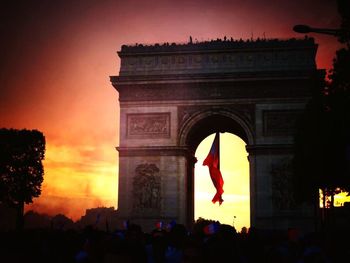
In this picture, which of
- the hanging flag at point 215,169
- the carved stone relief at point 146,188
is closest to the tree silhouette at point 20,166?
the carved stone relief at point 146,188

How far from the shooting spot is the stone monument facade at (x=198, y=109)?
4116cm

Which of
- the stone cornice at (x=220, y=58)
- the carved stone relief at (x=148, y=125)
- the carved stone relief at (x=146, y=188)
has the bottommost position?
the carved stone relief at (x=146, y=188)

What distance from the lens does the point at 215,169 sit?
47188mm

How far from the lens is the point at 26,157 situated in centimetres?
4834

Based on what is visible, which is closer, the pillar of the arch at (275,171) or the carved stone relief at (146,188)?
the pillar of the arch at (275,171)

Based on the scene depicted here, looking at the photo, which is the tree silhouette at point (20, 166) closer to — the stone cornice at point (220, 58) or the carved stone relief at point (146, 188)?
the stone cornice at point (220, 58)

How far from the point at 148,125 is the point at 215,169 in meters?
7.73

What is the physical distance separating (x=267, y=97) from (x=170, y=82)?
689 centimetres

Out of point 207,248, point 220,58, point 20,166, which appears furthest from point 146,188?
point 207,248

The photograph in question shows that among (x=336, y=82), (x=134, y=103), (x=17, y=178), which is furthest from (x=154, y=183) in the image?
(x=336, y=82)

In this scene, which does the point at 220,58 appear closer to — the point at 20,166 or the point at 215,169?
the point at 215,169

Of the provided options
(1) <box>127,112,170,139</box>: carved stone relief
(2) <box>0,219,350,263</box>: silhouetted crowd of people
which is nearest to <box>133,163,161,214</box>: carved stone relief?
(1) <box>127,112,170,139</box>: carved stone relief

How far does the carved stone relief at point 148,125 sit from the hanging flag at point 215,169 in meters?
6.25

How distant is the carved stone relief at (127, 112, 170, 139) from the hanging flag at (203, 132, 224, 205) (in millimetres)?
6248
